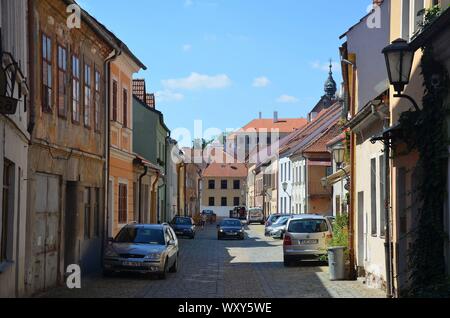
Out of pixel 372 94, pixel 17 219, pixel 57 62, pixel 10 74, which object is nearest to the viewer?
pixel 10 74

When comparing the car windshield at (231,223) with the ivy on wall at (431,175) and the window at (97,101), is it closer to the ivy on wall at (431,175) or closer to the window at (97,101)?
the window at (97,101)

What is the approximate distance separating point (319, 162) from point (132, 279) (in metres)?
34.0

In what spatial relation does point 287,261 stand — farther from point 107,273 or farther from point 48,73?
point 48,73

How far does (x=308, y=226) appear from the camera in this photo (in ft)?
79.4

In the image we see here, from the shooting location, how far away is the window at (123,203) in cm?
2453

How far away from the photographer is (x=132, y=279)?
1844cm

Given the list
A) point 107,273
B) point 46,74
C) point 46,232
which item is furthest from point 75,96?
point 107,273

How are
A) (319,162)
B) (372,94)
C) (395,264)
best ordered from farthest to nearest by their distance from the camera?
(319,162)
(372,94)
(395,264)

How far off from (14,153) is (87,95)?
23.6 ft

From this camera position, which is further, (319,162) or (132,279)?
(319,162)

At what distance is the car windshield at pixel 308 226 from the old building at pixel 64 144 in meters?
6.74
